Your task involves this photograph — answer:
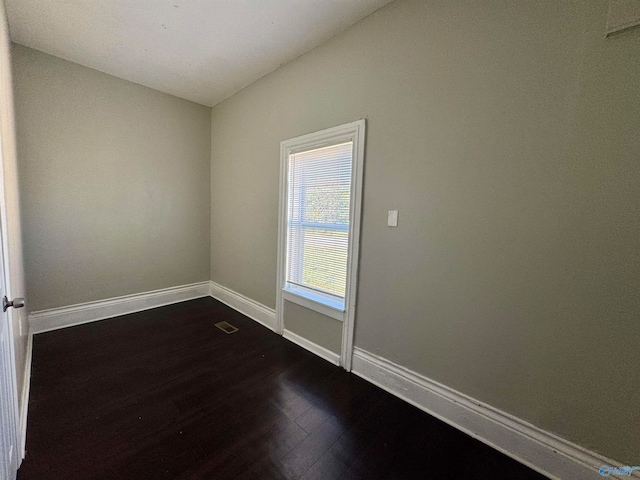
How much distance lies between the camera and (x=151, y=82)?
117 inches

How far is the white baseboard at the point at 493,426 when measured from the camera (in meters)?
1.26

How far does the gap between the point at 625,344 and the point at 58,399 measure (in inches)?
129

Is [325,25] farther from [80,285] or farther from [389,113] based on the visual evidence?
[80,285]

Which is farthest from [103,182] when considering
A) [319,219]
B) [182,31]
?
[319,219]

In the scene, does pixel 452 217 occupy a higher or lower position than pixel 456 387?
higher

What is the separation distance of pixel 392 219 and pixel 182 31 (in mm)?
2353

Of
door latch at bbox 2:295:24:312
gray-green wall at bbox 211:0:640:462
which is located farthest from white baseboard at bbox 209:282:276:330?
door latch at bbox 2:295:24:312

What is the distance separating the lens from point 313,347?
241 cm

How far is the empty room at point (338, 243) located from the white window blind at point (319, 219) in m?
0.02

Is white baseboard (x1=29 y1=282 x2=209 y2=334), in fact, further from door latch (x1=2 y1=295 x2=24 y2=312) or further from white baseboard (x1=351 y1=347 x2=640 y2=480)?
white baseboard (x1=351 y1=347 x2=640 y2=480)

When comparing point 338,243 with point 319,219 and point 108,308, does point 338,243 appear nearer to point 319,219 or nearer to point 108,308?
point 319,219

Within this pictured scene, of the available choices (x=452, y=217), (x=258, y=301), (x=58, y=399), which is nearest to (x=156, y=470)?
(x=58, y=399)

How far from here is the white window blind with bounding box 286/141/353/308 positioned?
7.18 feet

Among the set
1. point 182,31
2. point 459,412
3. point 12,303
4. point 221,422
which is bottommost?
point 221,422
